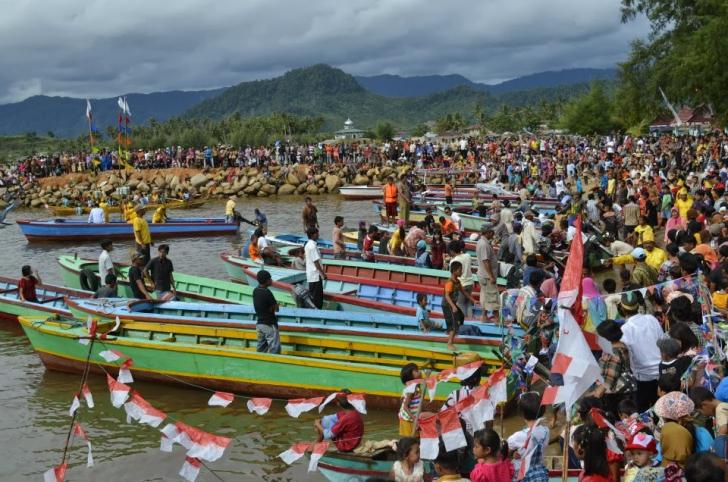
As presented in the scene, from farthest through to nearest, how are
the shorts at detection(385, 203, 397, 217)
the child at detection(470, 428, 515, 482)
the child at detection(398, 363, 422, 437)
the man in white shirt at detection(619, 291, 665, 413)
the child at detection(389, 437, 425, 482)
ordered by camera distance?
the shorts at detection(385, 203, 397, 217) < the man in white shirt at detection(619, 291, 665, 413) < the child at detection(398, 363, 422, 437) < the child at detection(389, 437, 425, 482) < the child at detection(470, 428, 515, 482)

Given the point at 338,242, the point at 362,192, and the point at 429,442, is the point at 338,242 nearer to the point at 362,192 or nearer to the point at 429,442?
the point at 429,442

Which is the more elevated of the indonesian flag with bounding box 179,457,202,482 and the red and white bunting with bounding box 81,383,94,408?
the red and white bunting with bounding box 81,383,94,408

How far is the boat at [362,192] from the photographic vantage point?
1748 inches

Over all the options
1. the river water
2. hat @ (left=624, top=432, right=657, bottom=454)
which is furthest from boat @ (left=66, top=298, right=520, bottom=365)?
hat @ (left=624, top=432, right=657, bottom=454)

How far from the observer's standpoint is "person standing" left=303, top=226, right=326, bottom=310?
44.9 ft

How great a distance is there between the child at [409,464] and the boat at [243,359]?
4.44 m

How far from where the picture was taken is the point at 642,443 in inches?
245

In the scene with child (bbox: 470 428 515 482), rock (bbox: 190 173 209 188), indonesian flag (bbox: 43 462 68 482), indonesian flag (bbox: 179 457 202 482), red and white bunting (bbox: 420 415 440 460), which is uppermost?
rock (bbox: 190 173 209 188)

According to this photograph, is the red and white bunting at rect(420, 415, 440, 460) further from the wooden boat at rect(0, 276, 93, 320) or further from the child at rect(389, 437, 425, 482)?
the wooden boat at rect(0, 276, 93, 320)

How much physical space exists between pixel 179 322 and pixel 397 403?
448cm

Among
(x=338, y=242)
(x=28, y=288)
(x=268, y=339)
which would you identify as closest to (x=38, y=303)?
(x=28, y=288)

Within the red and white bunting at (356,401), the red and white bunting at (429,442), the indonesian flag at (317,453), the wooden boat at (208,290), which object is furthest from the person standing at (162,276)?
the red and white bunting at (429,442)

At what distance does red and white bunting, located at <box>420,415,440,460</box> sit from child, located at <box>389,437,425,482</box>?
0.25 m

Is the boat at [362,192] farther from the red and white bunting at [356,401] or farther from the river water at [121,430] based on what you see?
the red and white bunting at [356,401]
